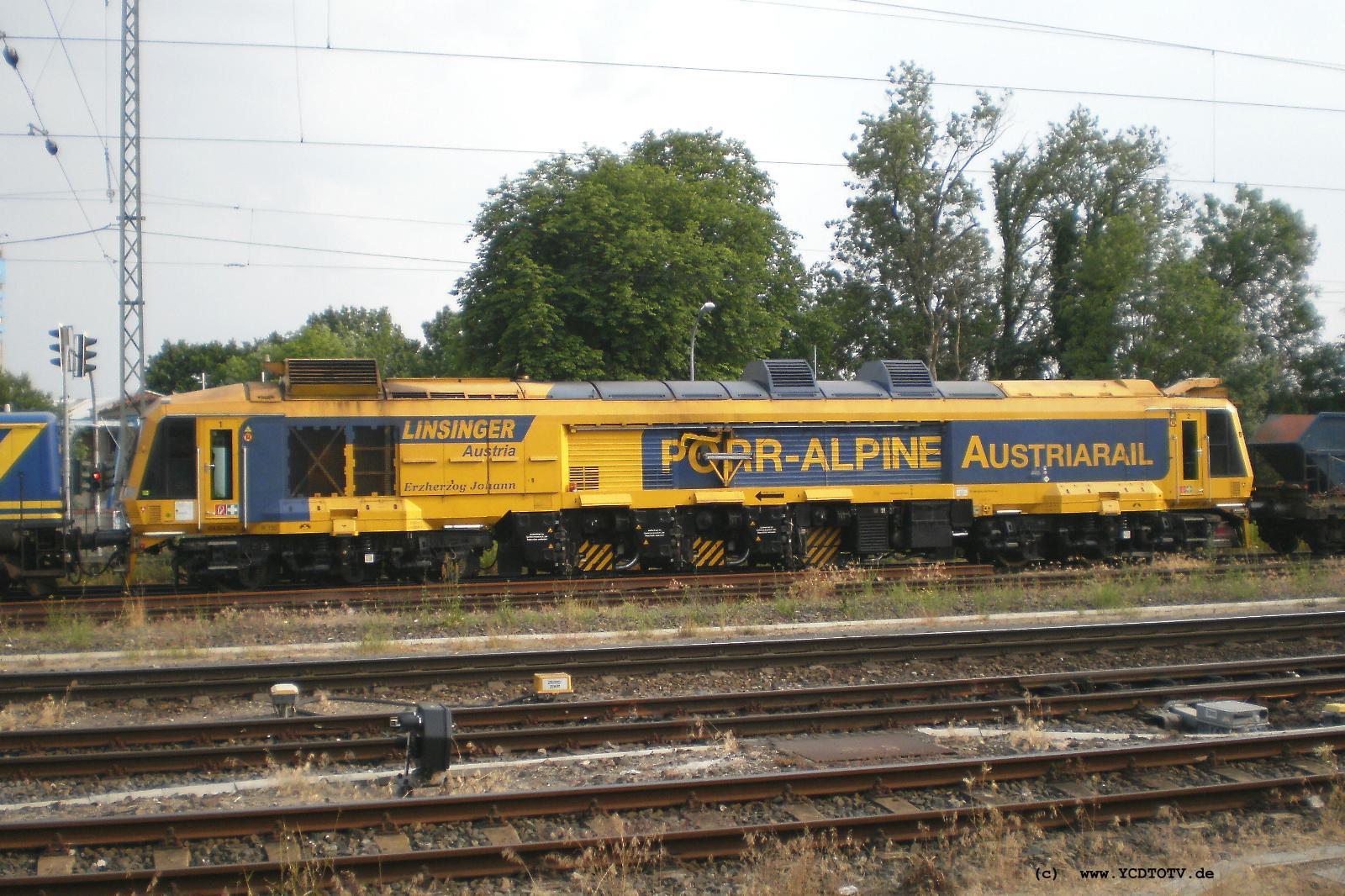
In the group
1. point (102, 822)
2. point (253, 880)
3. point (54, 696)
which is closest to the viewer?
point (253, 880)

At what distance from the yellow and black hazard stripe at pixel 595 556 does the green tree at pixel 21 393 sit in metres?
44.9

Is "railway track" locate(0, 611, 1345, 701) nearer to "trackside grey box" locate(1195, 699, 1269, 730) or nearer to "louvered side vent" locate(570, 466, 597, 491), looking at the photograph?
"trackside grey box" locate(1195, 699, 1269, 730)

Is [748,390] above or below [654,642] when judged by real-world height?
above

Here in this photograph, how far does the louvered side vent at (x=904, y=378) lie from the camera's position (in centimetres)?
2017

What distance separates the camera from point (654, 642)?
13430 mm

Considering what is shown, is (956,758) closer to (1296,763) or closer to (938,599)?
(1296,763)

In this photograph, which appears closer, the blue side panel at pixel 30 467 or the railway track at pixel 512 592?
the railway track at pixel 512 592

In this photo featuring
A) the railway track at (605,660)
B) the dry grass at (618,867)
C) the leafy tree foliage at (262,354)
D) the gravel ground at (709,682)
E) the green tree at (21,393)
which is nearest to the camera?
the dry grass at (618,867)

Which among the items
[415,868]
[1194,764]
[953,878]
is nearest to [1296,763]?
[1194,764]

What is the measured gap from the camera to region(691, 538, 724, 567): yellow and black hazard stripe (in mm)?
19453

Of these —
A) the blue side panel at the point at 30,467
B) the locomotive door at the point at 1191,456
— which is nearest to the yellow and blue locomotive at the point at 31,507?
the blue side panel at the point at 30,467

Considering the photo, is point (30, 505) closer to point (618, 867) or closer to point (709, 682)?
point (709, 682)

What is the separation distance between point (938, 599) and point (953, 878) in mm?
10356

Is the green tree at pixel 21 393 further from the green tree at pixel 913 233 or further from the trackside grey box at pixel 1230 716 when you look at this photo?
the trackside grey box at pixel 1230 716
